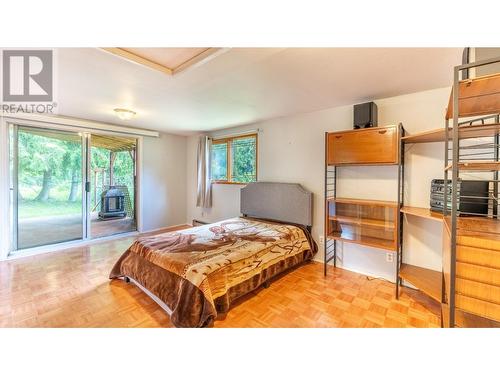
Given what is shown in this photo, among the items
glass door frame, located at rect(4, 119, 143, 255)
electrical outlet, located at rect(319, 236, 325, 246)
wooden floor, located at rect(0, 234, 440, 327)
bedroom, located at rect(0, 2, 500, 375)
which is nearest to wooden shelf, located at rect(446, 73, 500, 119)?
bedroom, located at rect(0, 2, 500, 375)

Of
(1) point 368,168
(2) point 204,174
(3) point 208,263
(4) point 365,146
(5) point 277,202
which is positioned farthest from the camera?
(2) point 204,174

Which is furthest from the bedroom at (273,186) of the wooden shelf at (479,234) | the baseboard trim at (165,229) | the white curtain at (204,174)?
the white curtain at (204,174)

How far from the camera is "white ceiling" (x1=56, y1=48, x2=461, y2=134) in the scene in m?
1.59

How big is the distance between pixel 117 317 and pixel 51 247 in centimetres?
261

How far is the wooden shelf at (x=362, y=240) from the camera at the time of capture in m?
2.24

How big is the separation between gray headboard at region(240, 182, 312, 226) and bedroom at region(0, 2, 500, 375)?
2 cm

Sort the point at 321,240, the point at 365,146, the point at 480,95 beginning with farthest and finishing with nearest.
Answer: the point at 321,240, the point at 365,146, the point at 480,95

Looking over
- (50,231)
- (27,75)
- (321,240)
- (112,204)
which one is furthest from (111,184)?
(321,240)

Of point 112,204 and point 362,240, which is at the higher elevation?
point 112,204

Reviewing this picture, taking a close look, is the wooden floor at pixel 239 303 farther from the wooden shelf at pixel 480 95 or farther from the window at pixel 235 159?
the window at pixel 235 159

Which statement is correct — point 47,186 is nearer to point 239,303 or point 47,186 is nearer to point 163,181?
point 163,181

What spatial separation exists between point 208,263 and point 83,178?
3259 millimetres

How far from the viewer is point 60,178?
3.50 meters
